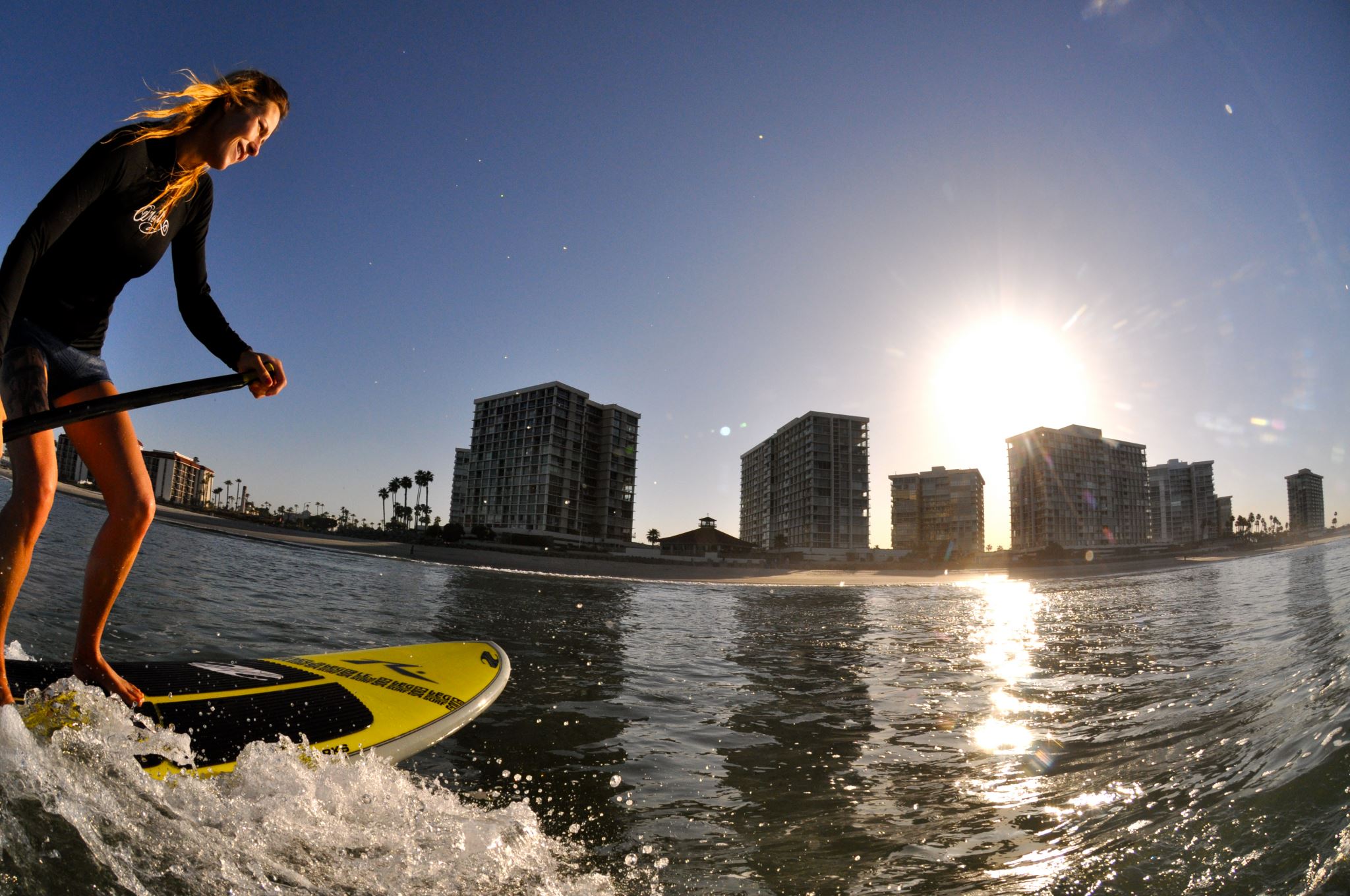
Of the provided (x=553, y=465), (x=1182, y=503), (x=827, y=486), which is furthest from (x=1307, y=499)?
(x=553, y=465)

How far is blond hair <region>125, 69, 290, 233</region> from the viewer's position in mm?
2580

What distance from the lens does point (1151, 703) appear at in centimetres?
461

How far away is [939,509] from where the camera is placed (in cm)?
14688

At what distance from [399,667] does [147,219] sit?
3268 mm

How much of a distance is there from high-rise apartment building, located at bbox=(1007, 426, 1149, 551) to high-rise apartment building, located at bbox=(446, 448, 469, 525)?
407ft

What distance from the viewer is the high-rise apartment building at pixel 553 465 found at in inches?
4033

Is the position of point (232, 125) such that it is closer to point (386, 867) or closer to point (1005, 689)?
point (386, 867)

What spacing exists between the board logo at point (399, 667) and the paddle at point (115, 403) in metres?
2.42

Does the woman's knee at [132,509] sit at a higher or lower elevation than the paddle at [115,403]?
lower

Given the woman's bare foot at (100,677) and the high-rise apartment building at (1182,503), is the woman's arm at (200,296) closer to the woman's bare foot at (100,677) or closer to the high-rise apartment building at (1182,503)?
the woman's bare foot at (100,677)

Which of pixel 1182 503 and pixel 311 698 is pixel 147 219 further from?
pixel 1182 503

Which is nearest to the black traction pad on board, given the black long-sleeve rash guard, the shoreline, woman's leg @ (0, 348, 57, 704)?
woman's leg @ (0, 348, 57, 704)

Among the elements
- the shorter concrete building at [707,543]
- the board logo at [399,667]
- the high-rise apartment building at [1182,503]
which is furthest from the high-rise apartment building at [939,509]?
the board logo at [399,667]

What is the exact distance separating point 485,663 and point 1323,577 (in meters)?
20.0
